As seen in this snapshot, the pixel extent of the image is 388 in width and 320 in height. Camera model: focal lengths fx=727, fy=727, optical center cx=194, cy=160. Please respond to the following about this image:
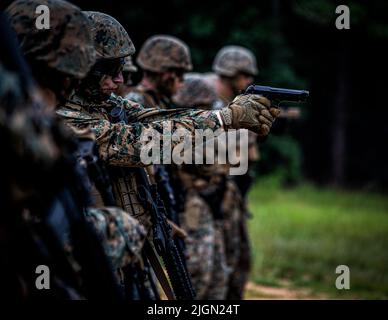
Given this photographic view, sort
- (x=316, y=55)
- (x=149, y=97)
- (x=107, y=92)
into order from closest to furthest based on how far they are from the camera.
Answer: (x=107, y=92) → (x=149, y=97) → (x=316, y=55)

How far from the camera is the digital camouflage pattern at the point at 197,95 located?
24.1ft

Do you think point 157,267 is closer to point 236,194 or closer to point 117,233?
point 117,233

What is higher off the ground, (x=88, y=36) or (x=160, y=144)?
(x=88, y=36)

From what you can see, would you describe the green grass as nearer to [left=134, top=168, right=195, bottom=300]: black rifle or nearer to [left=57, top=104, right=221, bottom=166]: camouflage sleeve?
[left=134, top=168, right=195, bottom=300]: black rifle

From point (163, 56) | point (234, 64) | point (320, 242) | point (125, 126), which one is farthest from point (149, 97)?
point (320, 242)

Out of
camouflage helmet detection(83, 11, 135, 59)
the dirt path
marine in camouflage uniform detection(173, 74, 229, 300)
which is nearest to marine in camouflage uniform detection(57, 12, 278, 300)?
camouflage helmet detection(83, 11, 135, 59)

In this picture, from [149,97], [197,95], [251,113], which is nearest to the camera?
[251,113]

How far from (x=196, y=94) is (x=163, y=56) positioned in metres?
1.21

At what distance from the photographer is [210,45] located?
1720 cm

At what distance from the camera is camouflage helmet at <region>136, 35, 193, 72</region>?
6.17 m

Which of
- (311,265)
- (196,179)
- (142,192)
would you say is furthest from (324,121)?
(142,192)

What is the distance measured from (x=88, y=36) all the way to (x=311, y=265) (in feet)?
23.7

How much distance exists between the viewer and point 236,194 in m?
8.34

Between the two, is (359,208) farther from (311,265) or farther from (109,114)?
(109,114)
